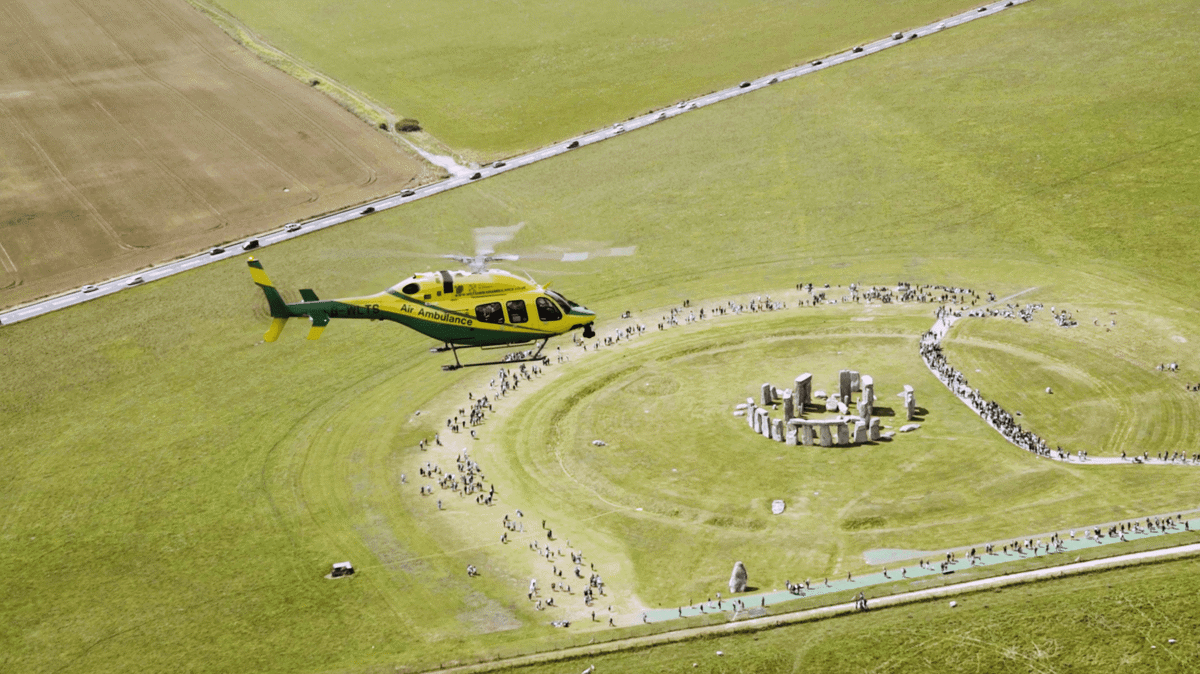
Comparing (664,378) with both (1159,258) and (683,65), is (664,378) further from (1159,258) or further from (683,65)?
(683,65)

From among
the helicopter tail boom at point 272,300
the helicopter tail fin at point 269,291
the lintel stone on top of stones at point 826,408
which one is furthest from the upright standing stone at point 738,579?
the helicopter tail fin at point 269,291

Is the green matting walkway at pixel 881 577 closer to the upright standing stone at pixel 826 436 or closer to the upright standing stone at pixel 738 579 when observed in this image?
the upright standing stone at pixel 738 579

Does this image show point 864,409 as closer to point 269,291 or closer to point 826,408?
point 826,408

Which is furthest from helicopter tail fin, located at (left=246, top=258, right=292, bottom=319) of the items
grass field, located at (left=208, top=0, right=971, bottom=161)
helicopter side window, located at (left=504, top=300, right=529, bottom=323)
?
grass field, located at (left=208, top=0, right=971, bottom=161)

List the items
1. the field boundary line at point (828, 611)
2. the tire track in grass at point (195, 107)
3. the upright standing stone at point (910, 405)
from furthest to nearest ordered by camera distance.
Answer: the tire track in grass at point (195, 107) < the upright standing stone at point (910, 405) < the field boundary line at point (828, 611)

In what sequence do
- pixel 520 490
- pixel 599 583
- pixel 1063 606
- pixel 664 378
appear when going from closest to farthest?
pixel 1063 606 → pixel 599 583 → pixel 520 490 → pixel 664 378

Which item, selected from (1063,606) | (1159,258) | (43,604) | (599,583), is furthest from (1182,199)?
(43,604)
